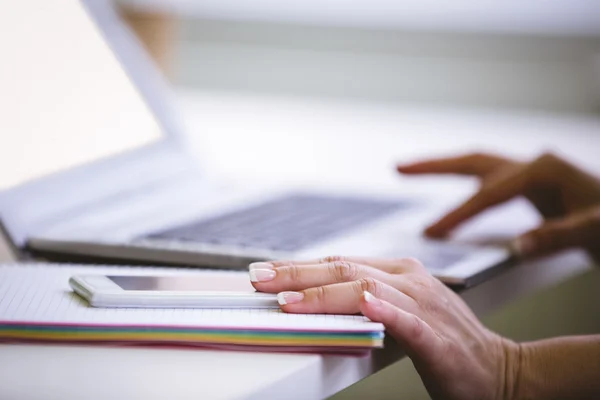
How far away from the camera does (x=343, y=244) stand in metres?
0.79

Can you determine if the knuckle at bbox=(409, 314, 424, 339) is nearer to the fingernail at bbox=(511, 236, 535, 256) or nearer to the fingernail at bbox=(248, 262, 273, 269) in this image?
the fingernail at bbox=(248, 262, 273, 269)

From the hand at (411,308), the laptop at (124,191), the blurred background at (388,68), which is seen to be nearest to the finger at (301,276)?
the hand at (411,308)

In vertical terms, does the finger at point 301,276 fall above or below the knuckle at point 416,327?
above

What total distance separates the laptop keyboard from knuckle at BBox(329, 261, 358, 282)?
15 cm

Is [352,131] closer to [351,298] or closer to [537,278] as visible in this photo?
[537,278]

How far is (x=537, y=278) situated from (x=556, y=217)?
0.73 feet

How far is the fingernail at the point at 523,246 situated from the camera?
831 mm

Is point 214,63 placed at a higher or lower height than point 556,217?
higher

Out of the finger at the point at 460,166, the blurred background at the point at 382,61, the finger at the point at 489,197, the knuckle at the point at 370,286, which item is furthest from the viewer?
the blurred background at the point at 382,61

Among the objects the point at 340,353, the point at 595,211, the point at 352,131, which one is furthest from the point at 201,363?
the point at 352,131

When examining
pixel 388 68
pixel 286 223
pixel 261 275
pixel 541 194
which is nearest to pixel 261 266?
pixel 261 275

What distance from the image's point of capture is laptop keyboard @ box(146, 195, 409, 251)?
0.77 m

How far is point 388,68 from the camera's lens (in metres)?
2.08

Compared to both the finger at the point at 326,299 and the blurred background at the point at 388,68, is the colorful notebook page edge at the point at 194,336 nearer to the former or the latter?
the finger at the point at 326,299
